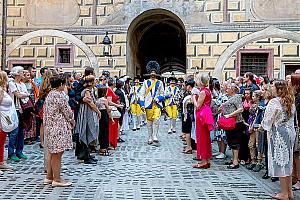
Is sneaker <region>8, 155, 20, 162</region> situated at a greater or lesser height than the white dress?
lesser

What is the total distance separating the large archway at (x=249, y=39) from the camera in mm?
17219

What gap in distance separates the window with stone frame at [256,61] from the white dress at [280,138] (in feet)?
38.8

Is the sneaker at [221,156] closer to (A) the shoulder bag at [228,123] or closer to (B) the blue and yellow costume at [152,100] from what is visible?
(A) the shoulder bag at [228,123]

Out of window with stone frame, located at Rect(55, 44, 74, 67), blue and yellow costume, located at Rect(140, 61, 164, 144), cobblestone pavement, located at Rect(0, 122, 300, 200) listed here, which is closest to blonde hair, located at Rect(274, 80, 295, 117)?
cobblestone pavement, located at Rect(0, 122, 300, 200)

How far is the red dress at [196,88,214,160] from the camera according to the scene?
8.02 m

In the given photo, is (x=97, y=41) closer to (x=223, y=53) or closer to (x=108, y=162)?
(x=223, y=53)

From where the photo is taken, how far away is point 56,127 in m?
6.34

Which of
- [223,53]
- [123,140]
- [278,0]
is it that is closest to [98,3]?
[223,53]

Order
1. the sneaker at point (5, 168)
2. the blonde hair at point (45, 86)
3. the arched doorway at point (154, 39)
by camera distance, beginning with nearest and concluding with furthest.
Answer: the sneaker at point (5, 168) < the blonde hair at point (45, 86) < the arched doorway at point (154, 39)

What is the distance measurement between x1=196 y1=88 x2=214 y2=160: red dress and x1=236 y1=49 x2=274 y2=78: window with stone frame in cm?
975

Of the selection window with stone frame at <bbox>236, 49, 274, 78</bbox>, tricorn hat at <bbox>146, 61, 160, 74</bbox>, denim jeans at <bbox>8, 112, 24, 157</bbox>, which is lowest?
denim jeans at <bbox>8, 112, 24, 157</bbox>

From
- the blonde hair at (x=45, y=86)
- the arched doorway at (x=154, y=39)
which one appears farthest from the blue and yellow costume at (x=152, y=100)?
the arched doorway at (x=154, y=39)

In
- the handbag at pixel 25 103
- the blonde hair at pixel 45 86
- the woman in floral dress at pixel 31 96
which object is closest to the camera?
the blonde hair at pixel 45 86

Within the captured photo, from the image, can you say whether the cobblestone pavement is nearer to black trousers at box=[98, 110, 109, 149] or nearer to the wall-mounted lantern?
black trousers at box=[98, 110, 109, 149]
